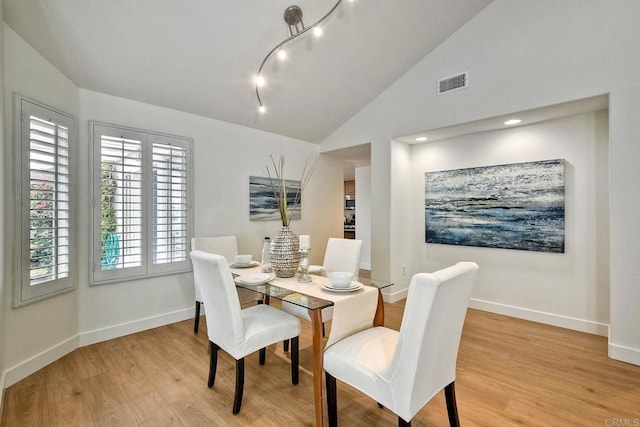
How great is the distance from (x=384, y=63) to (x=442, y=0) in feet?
2.70

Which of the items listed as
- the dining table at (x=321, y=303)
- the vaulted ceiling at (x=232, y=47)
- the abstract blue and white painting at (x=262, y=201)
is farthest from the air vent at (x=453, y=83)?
the dining table at (x=321, y=303)

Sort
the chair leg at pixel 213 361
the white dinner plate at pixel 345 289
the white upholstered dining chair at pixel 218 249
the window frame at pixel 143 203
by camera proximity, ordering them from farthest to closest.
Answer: the white upholstered dining chair at pixel 218 249, the window frame at pixel 143 203, the chair leg at pixel 213 361, the white dinner plate at pixel 345 289

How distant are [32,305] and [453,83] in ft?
14.8

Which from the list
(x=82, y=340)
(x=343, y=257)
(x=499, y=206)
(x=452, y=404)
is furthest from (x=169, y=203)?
(x=499, y=206)

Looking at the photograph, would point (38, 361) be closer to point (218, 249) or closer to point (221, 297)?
point (218, 249)

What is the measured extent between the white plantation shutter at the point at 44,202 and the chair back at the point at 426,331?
2.76 m

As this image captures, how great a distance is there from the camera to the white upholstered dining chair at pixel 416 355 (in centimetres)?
123

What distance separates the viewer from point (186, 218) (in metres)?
3.46

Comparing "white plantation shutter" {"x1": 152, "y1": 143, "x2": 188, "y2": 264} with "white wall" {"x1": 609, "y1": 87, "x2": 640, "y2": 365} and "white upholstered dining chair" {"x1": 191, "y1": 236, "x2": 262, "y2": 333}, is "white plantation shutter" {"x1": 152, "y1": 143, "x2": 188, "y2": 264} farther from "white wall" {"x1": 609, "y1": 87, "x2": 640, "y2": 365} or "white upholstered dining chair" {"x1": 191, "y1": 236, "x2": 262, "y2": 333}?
"white wall" {"x1": 609, "y1": 87, "x2": 640, "y2": 365}

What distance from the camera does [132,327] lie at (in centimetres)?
312

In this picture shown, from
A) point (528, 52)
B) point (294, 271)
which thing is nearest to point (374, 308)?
point (294, 271)

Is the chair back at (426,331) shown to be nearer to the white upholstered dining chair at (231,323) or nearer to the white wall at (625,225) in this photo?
the white upholstered dining chair at (231,323)

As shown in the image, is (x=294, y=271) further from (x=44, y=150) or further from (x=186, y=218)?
(x=44, y=150)

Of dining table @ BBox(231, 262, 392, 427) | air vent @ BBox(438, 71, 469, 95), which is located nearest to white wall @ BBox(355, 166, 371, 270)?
air vent @ BBox(438, 71, 469, 95)
